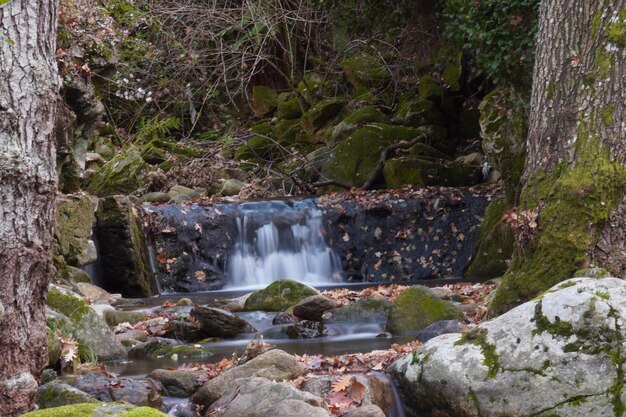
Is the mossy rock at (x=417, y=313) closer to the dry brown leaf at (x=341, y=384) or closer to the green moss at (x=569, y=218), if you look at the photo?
the green moss at (x=569, y=218)

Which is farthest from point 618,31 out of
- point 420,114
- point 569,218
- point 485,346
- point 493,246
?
point 420,114

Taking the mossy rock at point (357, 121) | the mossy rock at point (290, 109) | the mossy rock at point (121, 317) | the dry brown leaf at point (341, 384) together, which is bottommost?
the dry brown leaf at point (341, 384)

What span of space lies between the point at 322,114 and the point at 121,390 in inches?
541

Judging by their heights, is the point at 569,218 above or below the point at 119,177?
below

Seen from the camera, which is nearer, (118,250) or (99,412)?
(99,412)

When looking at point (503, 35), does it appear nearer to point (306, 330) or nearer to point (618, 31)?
point (618, 31)

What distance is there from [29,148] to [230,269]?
8.83 meters

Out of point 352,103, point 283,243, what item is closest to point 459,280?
point 283,243

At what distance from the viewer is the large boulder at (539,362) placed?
4781 millimetres

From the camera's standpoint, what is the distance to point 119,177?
15438 millimetres

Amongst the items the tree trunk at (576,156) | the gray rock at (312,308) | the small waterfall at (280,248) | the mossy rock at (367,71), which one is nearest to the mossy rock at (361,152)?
the small waterfall at (280,248)

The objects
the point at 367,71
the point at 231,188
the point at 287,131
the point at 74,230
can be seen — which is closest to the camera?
the point at 74,230

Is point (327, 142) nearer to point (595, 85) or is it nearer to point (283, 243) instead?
point (283, 243)

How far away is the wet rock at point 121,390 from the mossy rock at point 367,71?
1347cm
